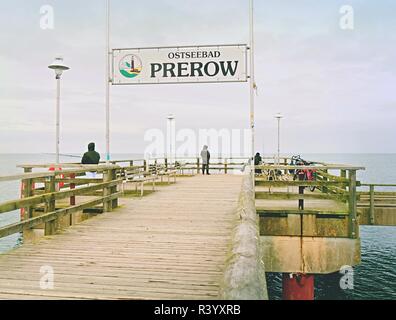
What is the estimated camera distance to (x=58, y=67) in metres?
10.2

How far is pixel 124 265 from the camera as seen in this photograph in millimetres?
4555

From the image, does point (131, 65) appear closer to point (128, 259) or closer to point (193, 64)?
point (193, 64)

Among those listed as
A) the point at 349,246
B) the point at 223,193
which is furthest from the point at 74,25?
the point at 349,246

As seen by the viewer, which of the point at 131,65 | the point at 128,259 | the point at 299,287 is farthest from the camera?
the point at 131,65

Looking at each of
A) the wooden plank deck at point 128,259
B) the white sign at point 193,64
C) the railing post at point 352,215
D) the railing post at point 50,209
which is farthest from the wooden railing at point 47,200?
the railing post at point 352,215

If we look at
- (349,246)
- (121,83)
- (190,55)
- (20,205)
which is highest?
(190,55)

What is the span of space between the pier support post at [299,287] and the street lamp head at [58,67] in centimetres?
871

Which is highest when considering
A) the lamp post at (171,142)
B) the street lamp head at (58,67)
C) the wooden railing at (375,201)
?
the street lamp head at (58,67)

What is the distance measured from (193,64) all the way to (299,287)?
7.79 metres

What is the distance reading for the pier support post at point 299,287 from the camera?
30.5ft

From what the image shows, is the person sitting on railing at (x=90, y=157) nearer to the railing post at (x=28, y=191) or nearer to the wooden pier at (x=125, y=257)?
the wooden pier at (x=125, y=257)

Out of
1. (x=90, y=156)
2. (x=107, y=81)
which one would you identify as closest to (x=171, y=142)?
(x=107, y=81)
